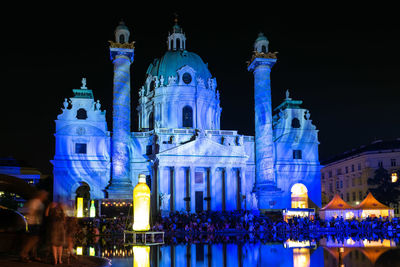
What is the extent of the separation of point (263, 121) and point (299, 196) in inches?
674

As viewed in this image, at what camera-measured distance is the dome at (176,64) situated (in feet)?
238

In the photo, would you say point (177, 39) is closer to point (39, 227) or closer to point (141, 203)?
point (141, 203)

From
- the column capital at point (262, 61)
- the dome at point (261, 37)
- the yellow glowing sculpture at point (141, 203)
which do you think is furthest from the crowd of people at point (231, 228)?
the dome at point (261, 37)

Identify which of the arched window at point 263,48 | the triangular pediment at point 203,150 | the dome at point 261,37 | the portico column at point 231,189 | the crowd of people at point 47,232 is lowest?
the crowd of people at point 47,232

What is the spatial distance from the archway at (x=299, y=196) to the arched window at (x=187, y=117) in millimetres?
17717

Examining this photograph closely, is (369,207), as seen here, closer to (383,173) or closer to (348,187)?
(383,173)

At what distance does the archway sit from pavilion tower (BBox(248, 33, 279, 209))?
10.8 m

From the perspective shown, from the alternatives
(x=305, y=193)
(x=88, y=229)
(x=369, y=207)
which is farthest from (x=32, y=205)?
(x=305, y=193)

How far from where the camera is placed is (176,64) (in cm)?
7256

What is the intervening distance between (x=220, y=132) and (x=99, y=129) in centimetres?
1575

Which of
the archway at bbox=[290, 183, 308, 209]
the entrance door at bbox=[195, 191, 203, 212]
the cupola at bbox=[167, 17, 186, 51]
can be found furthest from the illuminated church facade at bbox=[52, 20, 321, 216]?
the cupola at bbox=[167, 17, 186, 51]

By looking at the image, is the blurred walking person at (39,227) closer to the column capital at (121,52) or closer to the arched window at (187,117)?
the column capital at (121,52)

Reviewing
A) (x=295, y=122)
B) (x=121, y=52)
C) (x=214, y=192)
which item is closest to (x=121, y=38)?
(x=121, y=52)

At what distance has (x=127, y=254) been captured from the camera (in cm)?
2194
